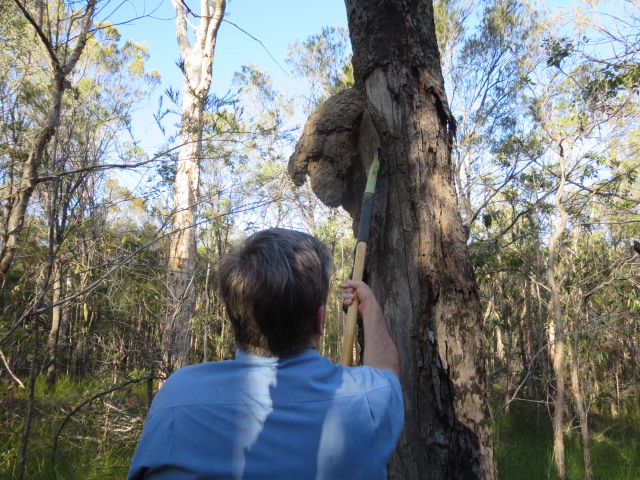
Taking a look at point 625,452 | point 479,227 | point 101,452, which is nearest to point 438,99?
point 101,452

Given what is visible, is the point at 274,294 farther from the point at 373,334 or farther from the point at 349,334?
the point at 349,334

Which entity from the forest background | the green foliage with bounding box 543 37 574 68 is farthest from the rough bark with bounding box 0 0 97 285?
the green foliage with bounding box 543 37 574 68

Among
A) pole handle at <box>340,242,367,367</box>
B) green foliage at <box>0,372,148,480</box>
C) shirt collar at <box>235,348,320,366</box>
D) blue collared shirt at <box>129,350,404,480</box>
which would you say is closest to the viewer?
blue collared shirt at <box>129,350,404,480</box>

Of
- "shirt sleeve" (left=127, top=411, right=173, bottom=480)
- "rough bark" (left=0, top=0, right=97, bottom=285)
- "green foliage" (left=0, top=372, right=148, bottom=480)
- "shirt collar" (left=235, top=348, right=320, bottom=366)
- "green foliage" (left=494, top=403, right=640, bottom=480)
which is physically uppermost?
"rough bark" (left=0, top=0, right=97, bottom=285)

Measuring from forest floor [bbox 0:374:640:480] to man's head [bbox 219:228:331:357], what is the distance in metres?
3.08

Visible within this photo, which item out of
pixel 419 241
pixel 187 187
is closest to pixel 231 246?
pixel 187 187

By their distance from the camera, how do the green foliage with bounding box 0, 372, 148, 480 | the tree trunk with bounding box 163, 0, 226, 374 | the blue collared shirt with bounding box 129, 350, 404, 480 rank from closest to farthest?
the blue collared shirt with bounding box 129, 350, 404, 480 < the green foliage with bounding box 0, 372, 148, 480 < the tree trunk with bounding box 163, 0, 226, 374

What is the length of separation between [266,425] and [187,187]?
674 cm

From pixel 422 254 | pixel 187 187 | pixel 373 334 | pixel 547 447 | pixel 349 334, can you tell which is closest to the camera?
pixel 373 334

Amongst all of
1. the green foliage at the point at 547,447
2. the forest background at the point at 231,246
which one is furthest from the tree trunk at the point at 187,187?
the green foliage at the point at 547,447

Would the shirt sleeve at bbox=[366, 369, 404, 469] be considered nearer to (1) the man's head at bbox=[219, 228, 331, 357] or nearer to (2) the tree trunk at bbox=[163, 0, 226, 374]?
(1) the man's head at bbox=[219, 228, 331, 357]

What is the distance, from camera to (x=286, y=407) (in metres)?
1.09

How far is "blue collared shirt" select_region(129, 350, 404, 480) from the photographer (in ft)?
3.42

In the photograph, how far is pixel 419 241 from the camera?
2088 mm
